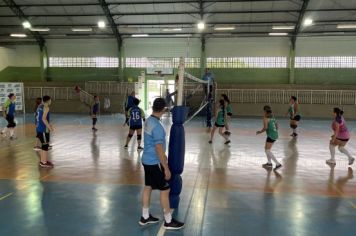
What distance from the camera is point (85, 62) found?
3388cm

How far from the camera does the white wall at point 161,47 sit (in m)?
32.0

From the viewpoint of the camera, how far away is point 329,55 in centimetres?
3027

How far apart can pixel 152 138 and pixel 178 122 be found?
1.08m

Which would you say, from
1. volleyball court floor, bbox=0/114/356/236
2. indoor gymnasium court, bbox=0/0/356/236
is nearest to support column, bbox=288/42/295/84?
indoor gymnasium court, bbox=0/0/356/236

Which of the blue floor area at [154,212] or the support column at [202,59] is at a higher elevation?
the support column at [202,59]

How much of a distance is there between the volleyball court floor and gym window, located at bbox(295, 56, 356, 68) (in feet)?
64.9

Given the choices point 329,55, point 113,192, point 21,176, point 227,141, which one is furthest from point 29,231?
point 329,55

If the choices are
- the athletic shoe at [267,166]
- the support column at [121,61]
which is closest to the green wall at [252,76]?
the support column at [121,61]

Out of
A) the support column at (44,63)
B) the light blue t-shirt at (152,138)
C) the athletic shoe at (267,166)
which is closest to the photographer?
the light blue t-shirt at (152,138)

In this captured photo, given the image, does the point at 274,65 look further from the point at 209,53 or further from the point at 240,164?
the point at 240,164

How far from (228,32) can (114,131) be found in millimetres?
16431

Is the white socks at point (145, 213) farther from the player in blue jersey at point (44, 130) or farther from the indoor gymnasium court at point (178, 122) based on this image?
the player in blue jersey at point (44, 130)

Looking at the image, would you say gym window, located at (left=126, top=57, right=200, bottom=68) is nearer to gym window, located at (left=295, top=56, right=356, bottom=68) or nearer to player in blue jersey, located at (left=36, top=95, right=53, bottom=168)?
gym window, located at (left=295, top=56, right=356, bottom=68)

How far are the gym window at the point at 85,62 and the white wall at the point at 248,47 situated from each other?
9166mm
